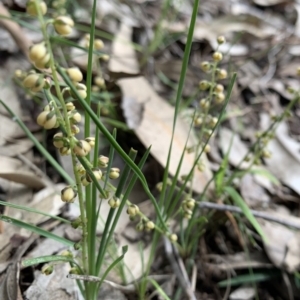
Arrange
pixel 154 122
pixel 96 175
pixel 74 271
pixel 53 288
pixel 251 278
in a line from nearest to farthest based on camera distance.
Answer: pixel 96 175
pixel 74 271
pixel 53 288
pixel 251 278
pixel 154 122

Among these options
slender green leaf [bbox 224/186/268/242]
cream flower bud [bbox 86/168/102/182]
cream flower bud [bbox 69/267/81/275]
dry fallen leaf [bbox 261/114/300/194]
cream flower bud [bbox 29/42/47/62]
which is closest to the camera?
cream flower bud [bbox 29/42/47/62]

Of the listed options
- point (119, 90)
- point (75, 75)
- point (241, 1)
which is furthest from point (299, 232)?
point (241, 1)

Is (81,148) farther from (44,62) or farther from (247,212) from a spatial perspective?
(247,212)

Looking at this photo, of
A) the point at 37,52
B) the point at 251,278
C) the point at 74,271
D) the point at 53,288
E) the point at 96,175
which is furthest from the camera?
the point at 251,278

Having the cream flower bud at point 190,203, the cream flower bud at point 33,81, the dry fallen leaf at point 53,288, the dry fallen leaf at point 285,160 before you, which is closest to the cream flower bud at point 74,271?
the dry fallen leaf at point 53,288

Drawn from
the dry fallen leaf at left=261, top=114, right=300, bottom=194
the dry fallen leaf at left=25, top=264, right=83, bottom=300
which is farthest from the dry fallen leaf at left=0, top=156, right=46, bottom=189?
the dry fallen leaf at left=261, top=114, right=300, bottom=194

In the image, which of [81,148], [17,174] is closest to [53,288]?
[17,174]

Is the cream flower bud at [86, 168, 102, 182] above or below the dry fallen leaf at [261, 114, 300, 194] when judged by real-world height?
below

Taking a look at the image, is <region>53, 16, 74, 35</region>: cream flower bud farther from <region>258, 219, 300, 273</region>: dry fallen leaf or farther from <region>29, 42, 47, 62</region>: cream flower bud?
<region>258, 219, 300, 273</region>: dry fallen leaf
